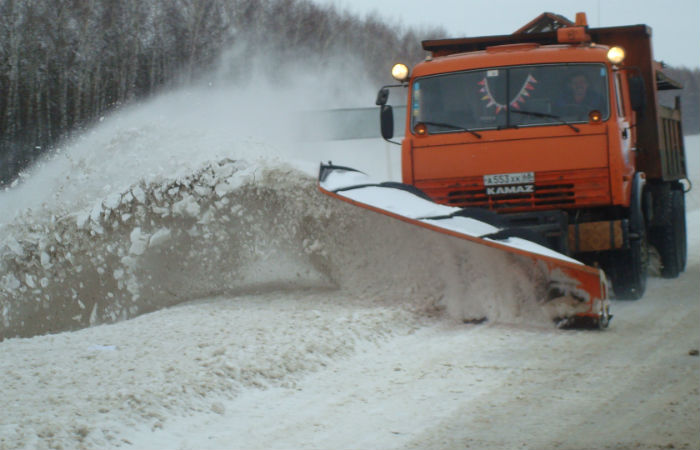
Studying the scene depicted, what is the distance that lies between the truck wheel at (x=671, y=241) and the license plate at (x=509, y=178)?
328cm

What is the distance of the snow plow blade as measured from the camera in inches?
242

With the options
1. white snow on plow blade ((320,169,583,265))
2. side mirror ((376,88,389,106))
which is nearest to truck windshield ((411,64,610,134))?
side mirror ((376,88,389,106))

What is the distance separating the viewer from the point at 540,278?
6414mm

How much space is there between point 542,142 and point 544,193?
446 mm

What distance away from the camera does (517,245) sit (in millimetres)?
6207

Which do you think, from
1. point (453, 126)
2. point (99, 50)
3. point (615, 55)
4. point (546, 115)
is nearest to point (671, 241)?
point (615, 55)

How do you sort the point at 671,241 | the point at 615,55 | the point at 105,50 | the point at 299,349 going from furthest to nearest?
the point at 105,50 < the point at 671,241 < the point at 615,55 < the point at 299,349

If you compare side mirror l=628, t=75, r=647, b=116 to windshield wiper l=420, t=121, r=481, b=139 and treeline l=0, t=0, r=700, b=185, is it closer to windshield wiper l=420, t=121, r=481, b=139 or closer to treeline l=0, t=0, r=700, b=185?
windshield wiper l=420, t=121, r=481, b=139

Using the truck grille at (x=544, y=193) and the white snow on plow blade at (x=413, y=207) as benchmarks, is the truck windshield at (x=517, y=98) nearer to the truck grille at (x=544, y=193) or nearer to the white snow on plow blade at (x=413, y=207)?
the truck grille at (x=544, y=193)

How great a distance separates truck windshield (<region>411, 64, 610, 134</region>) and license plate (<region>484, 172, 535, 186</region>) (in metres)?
0.45

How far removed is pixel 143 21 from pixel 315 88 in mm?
7678

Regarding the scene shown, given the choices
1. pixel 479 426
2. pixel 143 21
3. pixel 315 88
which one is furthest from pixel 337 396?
pixel 315 88

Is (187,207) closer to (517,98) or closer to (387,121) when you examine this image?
(387,121)

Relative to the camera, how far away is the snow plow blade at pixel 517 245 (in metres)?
6.16
